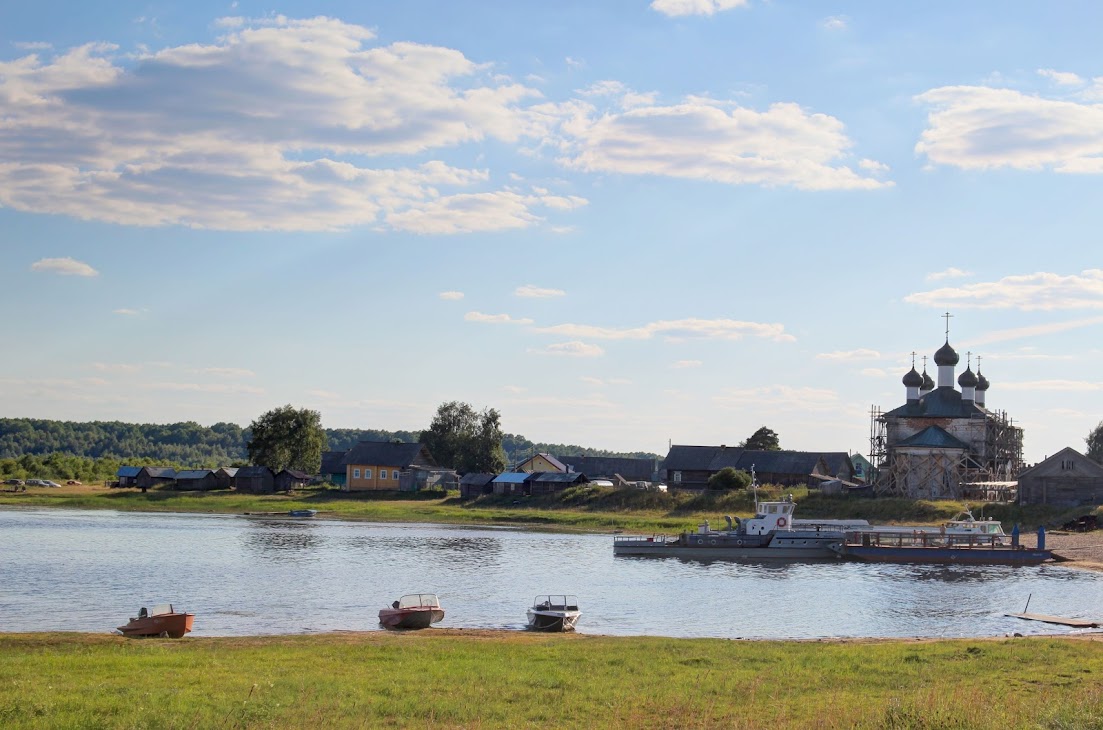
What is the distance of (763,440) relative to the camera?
135m

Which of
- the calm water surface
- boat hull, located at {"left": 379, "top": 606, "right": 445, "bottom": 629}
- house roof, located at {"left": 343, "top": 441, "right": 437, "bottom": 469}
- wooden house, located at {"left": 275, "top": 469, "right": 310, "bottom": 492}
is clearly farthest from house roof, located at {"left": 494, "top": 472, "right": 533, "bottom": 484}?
boat hull, located at {"left": 379, "top": 606, "right": 445, "bottom": 629}

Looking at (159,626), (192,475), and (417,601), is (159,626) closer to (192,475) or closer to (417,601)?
(417,601)

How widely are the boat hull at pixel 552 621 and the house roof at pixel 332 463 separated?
108255 millimetres

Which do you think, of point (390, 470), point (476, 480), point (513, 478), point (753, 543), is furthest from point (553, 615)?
point (390, 470)

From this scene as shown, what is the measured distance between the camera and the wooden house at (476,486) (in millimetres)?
117125

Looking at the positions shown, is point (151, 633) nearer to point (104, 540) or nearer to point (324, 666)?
point (324, 666)

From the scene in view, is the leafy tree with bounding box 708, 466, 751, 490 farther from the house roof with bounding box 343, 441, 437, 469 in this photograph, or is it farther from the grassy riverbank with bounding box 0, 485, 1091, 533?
the house roof with bounding box 343, 441, 437, 469

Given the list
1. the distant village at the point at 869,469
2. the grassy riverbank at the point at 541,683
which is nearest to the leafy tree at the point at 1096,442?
the distant village at the point at 869,469

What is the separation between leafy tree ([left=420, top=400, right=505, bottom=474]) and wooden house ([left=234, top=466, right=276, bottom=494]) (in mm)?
20776

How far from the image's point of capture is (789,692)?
922 inches

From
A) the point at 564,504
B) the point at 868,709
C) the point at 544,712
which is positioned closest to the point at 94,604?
the point at 544,712

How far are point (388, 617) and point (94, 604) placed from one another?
38.1ft

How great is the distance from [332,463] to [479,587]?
340 feet

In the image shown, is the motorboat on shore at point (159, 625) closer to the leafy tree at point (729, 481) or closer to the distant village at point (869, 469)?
the distant village at point (869, 469)
